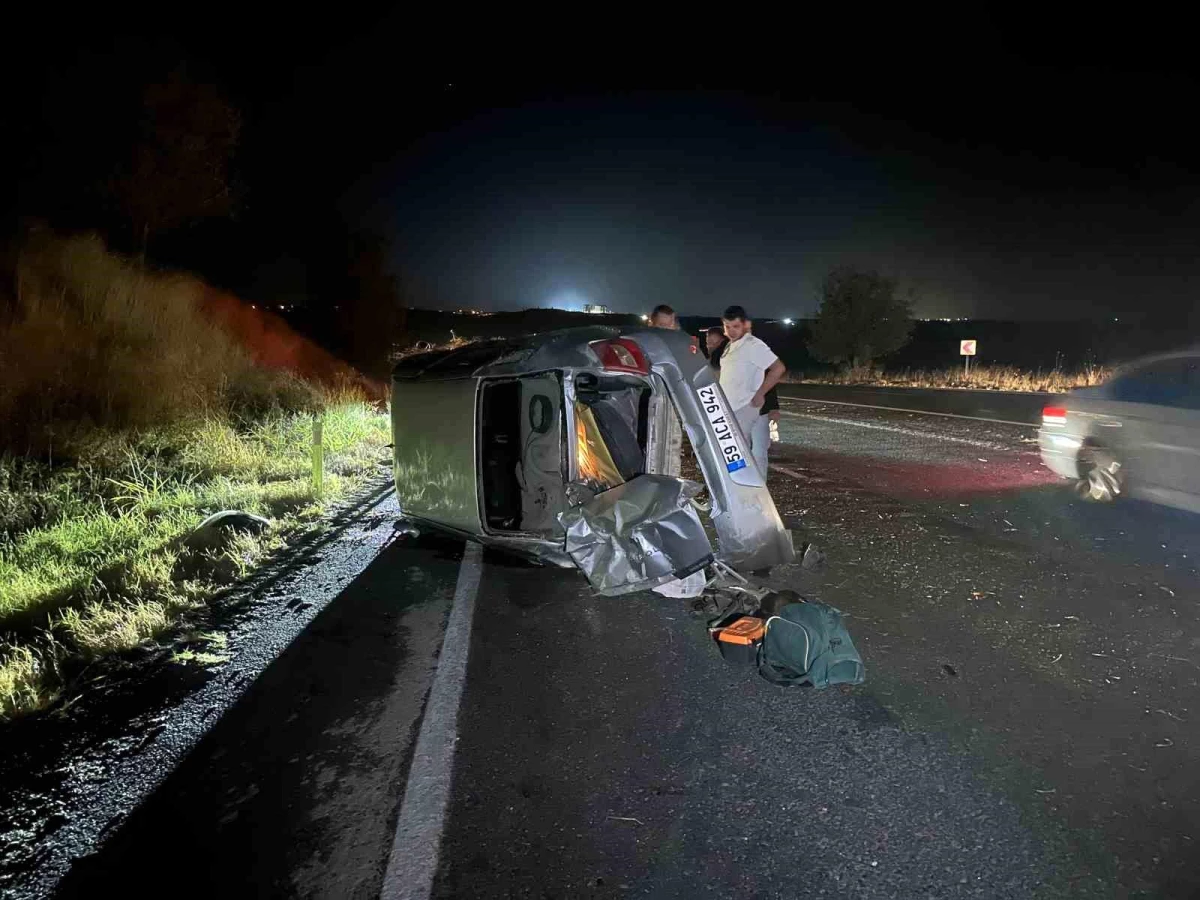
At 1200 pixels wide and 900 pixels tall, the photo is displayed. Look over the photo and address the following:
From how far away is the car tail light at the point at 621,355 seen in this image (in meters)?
5.15

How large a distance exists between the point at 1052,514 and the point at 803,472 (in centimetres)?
335

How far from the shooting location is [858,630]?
4781 mm

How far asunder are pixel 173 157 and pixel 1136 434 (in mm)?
18948

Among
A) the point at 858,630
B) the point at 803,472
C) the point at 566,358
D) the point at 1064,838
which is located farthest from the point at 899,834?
the point at 803,472

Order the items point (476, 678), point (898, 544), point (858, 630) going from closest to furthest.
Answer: point (476, 678)
point (858, 630)
point (898, 544)

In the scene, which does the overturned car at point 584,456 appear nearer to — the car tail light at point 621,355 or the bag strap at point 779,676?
the car tail light at point 621,355

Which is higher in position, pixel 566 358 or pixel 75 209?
pixel 75 209

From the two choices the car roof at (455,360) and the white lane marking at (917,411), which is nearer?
the car roof at (455,360)

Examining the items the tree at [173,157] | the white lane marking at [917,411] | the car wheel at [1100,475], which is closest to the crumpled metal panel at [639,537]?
the car wheel at [1100,475]

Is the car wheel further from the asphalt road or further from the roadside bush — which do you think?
the roadside bush

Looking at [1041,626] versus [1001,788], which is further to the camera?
[1041,626]

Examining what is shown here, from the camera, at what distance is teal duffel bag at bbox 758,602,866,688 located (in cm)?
399

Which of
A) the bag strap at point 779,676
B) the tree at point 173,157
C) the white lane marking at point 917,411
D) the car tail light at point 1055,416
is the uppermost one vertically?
the tree at point 173,157

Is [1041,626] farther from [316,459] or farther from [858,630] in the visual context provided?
[316,459]
